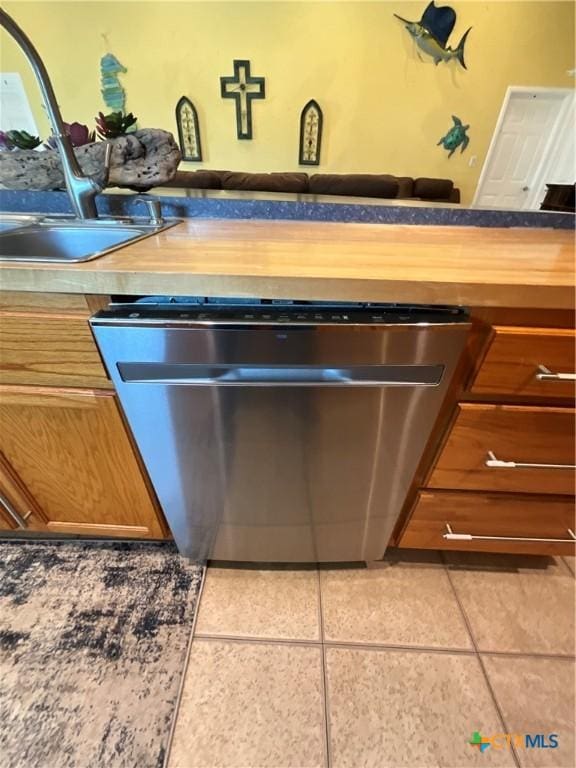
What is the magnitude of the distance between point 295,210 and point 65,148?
652mm

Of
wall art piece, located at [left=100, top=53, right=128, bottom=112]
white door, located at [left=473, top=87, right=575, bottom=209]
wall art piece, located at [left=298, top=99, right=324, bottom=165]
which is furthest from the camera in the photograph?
wall art piece, located at [left=298, top=99, right=324, bottom=165]

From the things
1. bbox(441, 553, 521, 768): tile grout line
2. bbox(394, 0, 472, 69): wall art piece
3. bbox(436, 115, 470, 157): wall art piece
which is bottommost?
bbox(441, 553, 521, 768): tile grout line

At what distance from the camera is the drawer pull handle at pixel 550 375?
547 millimetres

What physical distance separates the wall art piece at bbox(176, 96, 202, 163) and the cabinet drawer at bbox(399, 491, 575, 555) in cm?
287

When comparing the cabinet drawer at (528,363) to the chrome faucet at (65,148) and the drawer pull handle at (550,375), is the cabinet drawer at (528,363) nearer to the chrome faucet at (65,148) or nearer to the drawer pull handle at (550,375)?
the drawer pull handle at (550,375)

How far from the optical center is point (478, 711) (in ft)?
2.53

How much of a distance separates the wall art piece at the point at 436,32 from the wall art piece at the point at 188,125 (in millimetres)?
1894

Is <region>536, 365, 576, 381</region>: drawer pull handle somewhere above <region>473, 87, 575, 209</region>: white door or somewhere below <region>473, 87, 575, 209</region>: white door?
below

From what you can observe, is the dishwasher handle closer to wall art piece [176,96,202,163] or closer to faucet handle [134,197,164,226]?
faucet handle [134,197,164,226]

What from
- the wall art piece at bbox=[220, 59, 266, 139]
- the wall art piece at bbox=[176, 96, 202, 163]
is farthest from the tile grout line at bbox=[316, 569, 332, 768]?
the wall art piece at bbox=[220, 59, 266, 139]

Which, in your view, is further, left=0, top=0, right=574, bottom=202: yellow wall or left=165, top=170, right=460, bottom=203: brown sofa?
left=0, top=0, right=574, bottom=202: yellow wall

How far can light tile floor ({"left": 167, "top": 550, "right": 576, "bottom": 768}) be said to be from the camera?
712 mm

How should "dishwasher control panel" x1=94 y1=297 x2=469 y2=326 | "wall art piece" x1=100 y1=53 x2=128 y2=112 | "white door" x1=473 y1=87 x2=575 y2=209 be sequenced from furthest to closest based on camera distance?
1. "wall art piece" x1=100 y1=53 x2=128 y2=112
2. "white door" x1=473 y1=87 x2=575 y2=209
3. "dishwasher control panel" x1=94 y1=297 x2=469 y2=326

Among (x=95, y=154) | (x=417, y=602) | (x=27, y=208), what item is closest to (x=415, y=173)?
(x=95, y=154)
